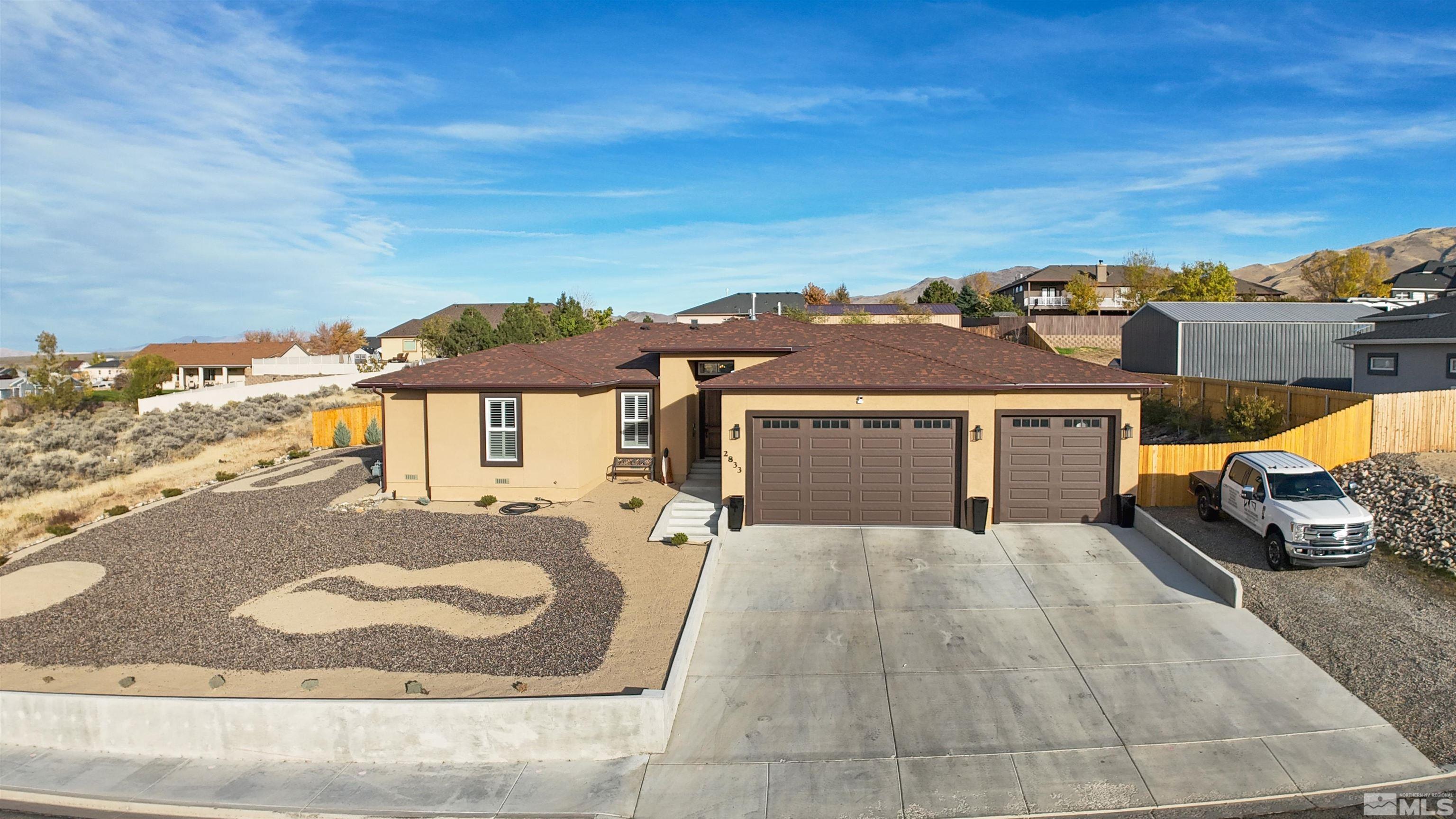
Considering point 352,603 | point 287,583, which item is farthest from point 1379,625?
point 287,583

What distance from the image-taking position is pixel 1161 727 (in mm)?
8555

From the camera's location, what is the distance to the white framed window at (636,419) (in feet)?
67.8

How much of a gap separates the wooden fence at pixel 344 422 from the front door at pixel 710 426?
15.4m

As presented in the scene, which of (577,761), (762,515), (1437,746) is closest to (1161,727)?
(1437,746)

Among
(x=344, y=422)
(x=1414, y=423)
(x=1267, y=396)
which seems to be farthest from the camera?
(x=344, y=422)

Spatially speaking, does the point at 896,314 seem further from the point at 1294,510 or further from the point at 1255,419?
the point at 1294,510

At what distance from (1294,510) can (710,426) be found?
13.9 m

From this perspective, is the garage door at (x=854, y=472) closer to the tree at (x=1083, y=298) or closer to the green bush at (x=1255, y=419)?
the green bush at (x=1255, y=419)

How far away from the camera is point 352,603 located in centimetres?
1230

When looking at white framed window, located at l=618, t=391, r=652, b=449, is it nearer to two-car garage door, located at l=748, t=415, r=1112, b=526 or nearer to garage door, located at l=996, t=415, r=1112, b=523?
two-car garage door, located at l=748, t=415, r=1112, b=526

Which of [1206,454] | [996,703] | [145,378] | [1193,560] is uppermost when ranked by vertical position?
[145,378]

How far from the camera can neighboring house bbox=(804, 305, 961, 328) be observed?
Result: 56062 millimetres

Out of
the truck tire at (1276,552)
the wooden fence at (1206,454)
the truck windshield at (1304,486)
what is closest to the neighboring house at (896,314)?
the wooden fence at (1206,454)

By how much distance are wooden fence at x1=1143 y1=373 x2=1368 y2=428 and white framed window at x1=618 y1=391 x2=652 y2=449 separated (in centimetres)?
1261
